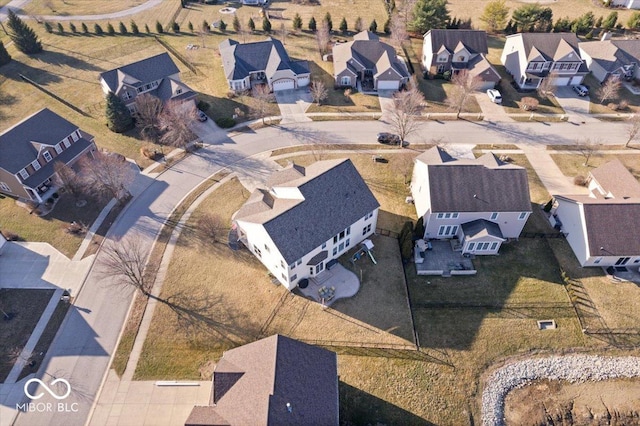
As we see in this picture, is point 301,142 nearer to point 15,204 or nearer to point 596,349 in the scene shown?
point 15,204

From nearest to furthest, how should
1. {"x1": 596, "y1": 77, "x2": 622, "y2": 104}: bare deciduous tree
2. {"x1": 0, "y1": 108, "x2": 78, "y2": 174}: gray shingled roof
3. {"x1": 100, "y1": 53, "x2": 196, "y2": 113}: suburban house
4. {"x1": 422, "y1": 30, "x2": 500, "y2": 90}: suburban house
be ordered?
1. {"x1": 0, "y1": 108, "x2": 78, "y2": 174}: gray shingled roof
2. {"x1": 100, "y1": 53, "x2": 196, "y2": 113}: suburban house
3. {"x1": 596, "y1": 77, "x2": 622, "y2": 104}: bare deciduous tree
4. {"x1": 422, "y1": 30, "x2": 500, "y2": 90}: suburban house

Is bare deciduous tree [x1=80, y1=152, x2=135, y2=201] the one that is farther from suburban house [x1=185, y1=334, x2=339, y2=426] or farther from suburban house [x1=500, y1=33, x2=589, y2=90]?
suburban house [x1=500, y1=33, x2=589, y2=90]

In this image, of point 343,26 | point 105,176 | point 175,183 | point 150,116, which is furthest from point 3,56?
point 343,26

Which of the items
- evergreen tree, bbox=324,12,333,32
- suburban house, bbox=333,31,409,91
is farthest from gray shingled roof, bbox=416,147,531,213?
evergreen tree, bbox=324,12,333,32

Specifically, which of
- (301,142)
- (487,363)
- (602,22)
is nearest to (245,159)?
(301,142)

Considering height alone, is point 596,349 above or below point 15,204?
below
